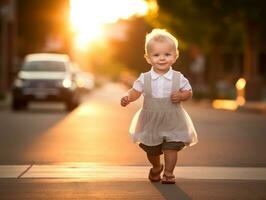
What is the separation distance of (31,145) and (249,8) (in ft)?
79.5

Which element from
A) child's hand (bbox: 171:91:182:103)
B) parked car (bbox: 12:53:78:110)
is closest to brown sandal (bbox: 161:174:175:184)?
child's hand (bbox: 171:91:182:103)

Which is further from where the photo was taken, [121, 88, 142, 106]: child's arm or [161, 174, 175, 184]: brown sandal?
[121, 88, 142, 106]: child's arm

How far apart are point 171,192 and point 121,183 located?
2.57 ft

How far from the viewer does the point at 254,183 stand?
9.13 m

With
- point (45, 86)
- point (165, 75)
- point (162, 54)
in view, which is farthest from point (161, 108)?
point (45, 86)

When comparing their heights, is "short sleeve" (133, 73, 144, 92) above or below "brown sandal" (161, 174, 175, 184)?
above

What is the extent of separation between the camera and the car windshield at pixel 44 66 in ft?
92.2

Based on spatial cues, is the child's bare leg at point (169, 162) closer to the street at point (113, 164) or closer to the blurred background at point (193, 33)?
the street at point (113, 164)

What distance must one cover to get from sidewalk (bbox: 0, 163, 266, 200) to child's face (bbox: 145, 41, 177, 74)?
1251 mm

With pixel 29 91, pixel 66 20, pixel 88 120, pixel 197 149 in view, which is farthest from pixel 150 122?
pixel 66 20

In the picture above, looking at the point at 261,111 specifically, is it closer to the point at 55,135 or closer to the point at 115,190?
the point at 55,135

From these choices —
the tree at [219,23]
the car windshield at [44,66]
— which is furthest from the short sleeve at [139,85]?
the tree at [219,23]

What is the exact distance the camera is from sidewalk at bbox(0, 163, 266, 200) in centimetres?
820

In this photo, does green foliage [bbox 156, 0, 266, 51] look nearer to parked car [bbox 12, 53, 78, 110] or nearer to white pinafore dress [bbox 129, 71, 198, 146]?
parked car [bbox 12, 53, 78, 110]
